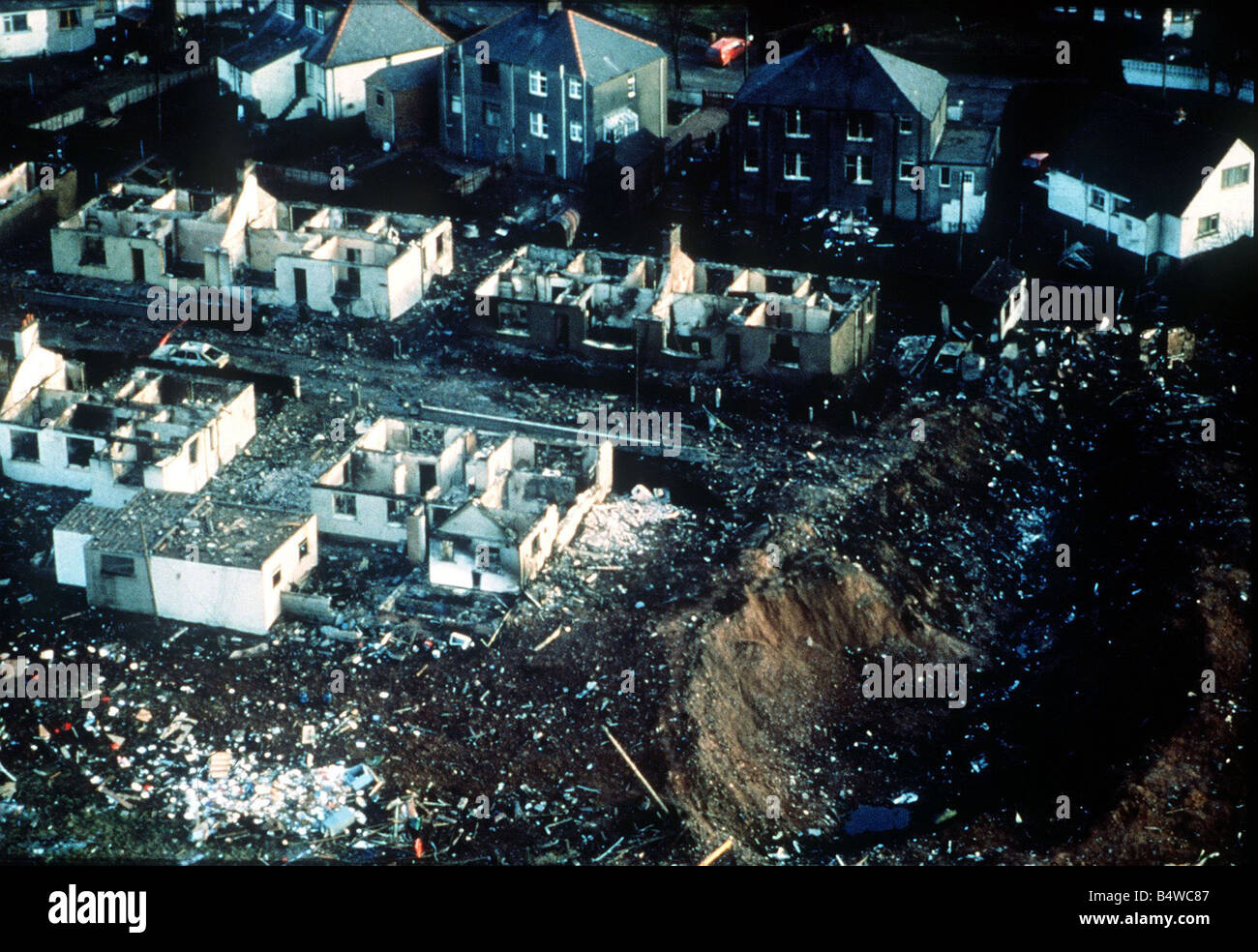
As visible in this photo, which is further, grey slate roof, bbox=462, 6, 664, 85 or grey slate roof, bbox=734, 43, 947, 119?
grey slate roof, bbox=462, 6, 664, 85

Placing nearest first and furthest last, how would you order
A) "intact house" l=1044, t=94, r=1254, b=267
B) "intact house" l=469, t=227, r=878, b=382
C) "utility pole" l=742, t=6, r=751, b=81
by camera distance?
"intact house" l=469, t=227, r=878, b=382 < "intact house" l=1044, t=94, r=1254, b=267 < "utility pole" l=742, t=6, r=751, b=81

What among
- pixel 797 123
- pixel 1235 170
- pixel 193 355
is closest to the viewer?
pixel 193 355

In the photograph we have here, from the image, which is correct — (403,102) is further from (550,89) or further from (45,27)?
(45,27)

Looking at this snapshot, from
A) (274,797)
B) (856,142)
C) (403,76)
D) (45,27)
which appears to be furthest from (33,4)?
(274,797)

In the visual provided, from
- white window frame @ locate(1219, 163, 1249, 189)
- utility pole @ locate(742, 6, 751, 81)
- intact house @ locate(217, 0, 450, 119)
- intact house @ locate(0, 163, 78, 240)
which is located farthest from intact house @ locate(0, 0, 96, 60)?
white window frame @ locate(1219, 163, 1249, 189)

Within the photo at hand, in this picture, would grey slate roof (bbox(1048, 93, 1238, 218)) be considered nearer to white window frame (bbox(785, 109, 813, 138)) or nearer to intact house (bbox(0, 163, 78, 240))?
white window frame (bbox(785, 109, 813, 138))

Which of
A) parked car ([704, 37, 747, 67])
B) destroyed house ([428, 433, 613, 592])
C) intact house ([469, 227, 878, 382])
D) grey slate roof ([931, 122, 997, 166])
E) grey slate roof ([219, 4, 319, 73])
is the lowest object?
destroyed house ([428, 433, 613, 592])
